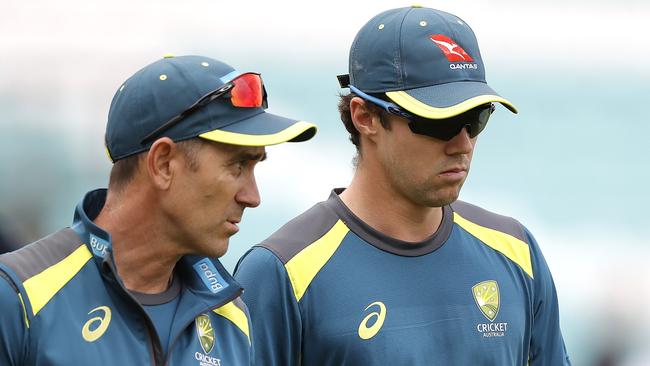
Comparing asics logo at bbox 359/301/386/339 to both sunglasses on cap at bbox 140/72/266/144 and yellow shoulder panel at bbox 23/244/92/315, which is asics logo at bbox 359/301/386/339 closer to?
sunglasses on cap at bbox 140/72/266/144

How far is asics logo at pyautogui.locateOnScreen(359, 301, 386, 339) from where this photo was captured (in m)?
3.79

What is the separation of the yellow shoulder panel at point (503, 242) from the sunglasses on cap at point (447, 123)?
1.16 feet

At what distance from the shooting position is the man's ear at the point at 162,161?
10.9ft

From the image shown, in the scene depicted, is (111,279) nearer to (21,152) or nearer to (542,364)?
(542,364)

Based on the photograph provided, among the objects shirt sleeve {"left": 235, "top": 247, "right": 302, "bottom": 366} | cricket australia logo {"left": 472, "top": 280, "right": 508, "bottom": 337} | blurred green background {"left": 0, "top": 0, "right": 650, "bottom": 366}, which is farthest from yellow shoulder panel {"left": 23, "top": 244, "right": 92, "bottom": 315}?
blurred green background {"left": 0, "top": 0, "right": 650, "bottom": 366}

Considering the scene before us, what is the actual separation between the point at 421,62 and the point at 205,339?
112 cm

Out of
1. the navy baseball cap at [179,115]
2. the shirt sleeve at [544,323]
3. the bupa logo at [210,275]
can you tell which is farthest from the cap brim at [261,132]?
the shirt sleeve at [544,323]

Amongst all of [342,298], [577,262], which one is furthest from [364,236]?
[577,262]

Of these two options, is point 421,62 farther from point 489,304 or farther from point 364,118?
point 489,304

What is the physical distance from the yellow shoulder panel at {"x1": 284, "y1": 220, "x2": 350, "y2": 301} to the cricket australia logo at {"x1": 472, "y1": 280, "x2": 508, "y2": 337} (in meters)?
0.44

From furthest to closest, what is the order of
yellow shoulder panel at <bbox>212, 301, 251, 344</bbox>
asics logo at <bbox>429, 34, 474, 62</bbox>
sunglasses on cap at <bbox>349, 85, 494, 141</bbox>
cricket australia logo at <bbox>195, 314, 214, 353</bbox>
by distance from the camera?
asics logo at <bbox>429, 34, 474, 62</bbox>
sunglasses on cap at <bbox>349, 85, 494, 141</bbox>
yellow shoulder panel at <bbox>212, 301, 251, 344</bbox>
cricket australia logo at <bbox>195, 314, 214, 353</bbox>

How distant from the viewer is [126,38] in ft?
26.5

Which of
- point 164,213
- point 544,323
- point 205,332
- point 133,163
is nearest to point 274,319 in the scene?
point 205,332

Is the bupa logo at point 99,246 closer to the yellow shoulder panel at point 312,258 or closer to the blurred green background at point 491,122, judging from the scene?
the yellow shoulder panel at point 312,258
